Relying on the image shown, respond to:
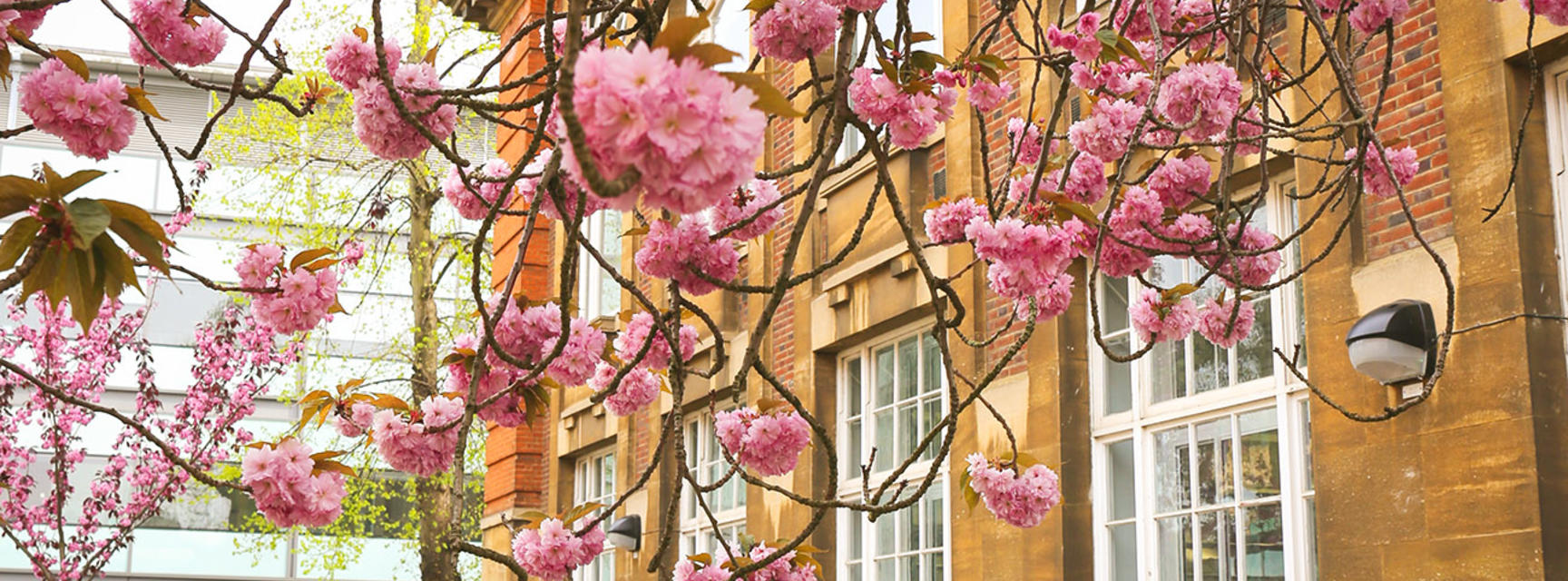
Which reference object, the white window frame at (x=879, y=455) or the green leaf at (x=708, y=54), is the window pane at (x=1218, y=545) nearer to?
the white window frame at (x=879, y=455)

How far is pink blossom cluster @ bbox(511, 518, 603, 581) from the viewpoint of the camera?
14.5ft

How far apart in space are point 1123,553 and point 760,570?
12.1ft

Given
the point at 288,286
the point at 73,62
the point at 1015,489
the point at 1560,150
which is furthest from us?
the point at 1560,150

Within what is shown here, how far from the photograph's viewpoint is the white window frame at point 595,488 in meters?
13.6

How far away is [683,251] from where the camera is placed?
3453 millimetres

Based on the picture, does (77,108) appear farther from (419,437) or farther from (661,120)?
(661,120)

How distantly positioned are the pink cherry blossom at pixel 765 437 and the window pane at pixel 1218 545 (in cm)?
283

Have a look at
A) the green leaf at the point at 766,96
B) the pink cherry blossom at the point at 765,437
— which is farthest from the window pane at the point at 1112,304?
the green leaf at the point at 766,96

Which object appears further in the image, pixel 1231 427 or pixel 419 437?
pixel 1231 427

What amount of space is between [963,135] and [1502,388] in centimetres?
366

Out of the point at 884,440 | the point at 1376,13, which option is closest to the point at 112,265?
the point at 1376,13

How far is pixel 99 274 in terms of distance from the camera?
241 cm

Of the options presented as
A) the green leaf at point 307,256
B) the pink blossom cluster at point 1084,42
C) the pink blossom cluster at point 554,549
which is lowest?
the pink blossom cluster at point 554,549

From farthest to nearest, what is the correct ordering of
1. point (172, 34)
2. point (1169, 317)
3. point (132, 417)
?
1. point (132, 417)
2. point (1169, 317)
3. point (172, 34)
